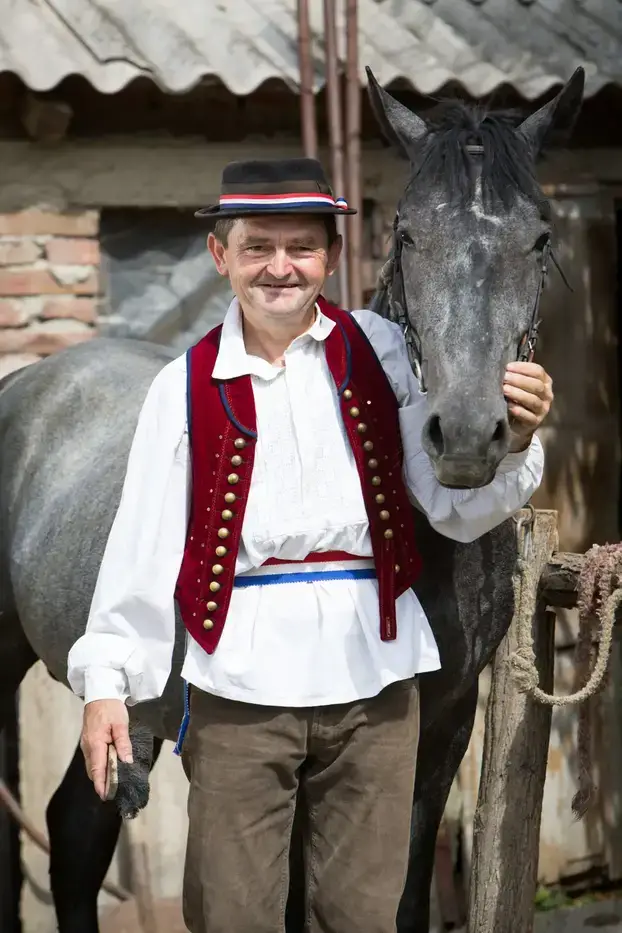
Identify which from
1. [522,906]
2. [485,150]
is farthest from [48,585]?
[485,150]

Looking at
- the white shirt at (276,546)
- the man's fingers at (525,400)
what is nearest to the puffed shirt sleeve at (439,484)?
the white shirt at (276,546)

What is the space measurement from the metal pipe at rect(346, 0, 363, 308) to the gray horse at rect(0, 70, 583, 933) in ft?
2.22

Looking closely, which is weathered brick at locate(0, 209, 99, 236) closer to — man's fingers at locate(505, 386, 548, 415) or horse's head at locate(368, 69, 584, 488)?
horse's head at locate(368, 69, 584, 488)

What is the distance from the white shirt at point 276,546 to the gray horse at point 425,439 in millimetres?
208

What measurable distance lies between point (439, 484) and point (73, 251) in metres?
2.35

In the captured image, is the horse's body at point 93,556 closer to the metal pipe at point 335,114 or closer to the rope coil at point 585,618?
the rope coil at point 585,618

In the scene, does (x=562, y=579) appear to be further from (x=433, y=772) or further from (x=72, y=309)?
(x=72, y=309)

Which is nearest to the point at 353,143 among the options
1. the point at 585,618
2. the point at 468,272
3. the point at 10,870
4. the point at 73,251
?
the point at 73,251

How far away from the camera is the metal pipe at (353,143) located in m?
4.13

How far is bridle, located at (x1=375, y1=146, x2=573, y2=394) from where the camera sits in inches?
86.6

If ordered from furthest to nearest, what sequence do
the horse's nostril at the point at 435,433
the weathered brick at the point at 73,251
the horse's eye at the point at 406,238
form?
the weathered brick at the point at 73,251
the horse's eye at the point at 406,238
the horse's nostril at the point at 435,433

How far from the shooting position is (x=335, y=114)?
4.16m

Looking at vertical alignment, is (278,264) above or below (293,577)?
above

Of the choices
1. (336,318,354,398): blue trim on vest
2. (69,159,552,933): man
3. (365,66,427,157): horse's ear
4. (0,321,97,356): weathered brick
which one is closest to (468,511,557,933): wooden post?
(69,159,552,933): man
